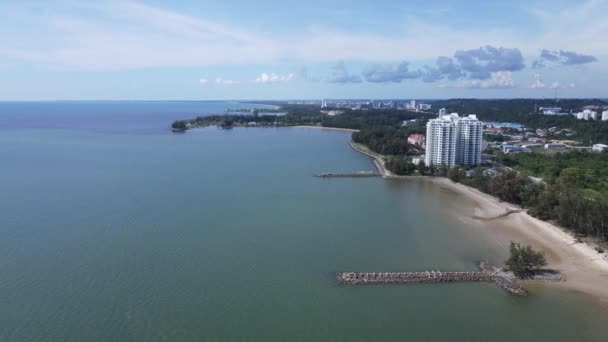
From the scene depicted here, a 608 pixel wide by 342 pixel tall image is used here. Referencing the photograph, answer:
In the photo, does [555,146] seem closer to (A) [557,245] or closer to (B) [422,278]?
(A) [557,245]

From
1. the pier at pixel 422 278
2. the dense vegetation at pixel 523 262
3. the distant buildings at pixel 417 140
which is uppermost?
the distant buildings at pixel 417 140

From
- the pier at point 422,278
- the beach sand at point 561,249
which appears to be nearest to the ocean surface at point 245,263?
the pier at point 422,278

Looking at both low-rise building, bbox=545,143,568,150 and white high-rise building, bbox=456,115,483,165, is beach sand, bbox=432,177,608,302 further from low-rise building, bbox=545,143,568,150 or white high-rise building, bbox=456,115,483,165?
low-rise building, bbox=545,143,568,150

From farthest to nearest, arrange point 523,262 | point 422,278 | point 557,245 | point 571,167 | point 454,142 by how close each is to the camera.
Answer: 1. point 454,142
2. point 571,167
3. point 557,245
4. point 523,262
5. point 422,278

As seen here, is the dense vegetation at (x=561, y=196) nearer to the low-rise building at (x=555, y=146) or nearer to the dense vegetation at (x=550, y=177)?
the dense vegetation at (x=550, y=177)

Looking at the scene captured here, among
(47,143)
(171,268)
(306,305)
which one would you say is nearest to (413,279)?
(306,305)

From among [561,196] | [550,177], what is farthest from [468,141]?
[561,196]

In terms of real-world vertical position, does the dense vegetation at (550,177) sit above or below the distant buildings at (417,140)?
below
